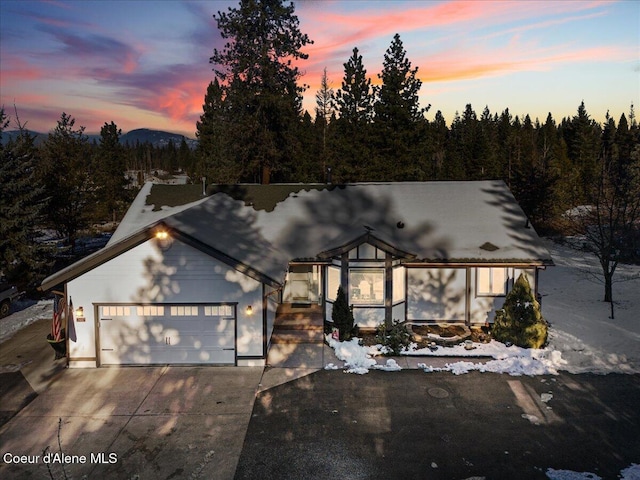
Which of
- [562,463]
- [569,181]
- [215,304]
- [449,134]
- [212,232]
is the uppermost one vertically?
[449,134]

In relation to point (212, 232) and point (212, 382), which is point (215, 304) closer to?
point (212, 382)

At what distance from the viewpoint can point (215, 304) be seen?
543 inches

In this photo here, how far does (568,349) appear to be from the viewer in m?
14.7

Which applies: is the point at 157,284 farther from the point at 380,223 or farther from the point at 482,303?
the point at 482,303

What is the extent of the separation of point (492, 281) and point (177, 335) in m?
12.0

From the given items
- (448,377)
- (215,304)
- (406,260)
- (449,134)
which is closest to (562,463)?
(448,377)

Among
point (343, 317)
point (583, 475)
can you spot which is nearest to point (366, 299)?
point (343, 317)

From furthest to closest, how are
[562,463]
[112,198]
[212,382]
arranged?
[112,198] → [212,382] → [562,463]

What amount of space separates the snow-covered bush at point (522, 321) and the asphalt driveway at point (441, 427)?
2016 millimetres

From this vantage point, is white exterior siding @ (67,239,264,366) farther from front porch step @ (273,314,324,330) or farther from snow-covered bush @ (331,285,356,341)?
snow-covered bush @ (331,285,356,341)

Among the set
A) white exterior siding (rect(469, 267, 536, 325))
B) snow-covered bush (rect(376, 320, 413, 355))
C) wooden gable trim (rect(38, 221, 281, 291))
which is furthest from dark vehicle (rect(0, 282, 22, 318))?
white exterior siding (rect(469, 267, 536, 325))

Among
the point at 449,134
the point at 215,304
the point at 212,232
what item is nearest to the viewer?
the point at 215,304

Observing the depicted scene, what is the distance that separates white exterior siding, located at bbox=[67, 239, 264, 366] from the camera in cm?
1374

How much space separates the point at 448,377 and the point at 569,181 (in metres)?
38.1
